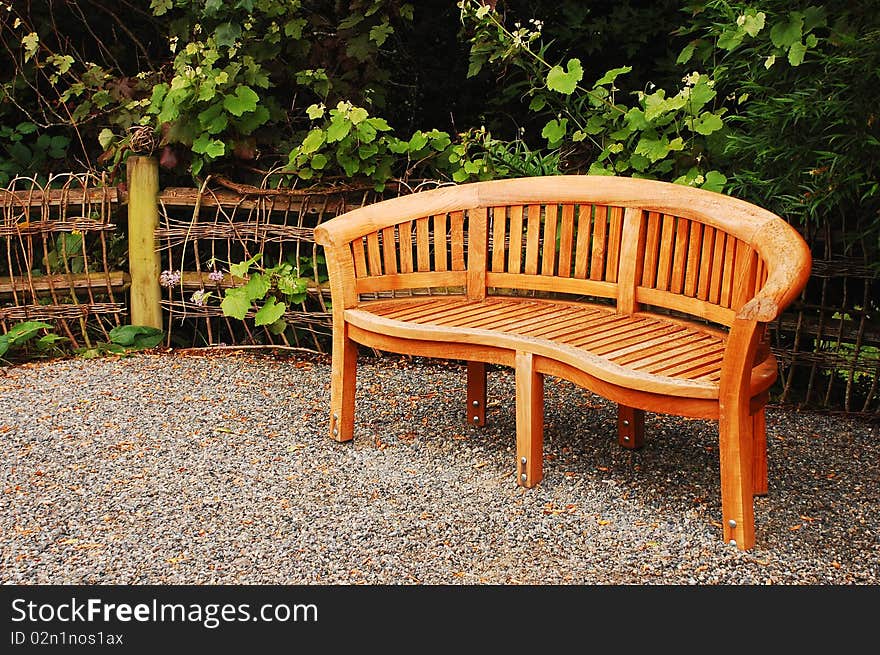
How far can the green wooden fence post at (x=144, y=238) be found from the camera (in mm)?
5383

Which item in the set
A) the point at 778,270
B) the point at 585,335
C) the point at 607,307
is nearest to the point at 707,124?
the point at 607,307

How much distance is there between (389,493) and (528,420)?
0.53 metres

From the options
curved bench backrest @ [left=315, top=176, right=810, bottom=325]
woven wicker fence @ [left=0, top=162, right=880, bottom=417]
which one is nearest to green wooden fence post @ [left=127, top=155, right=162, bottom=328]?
woven wicker fence @ [left=0, top=162, right=880, bottom=417]

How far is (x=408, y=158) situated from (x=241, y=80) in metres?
0.92

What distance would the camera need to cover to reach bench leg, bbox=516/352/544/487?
3338 millimetres

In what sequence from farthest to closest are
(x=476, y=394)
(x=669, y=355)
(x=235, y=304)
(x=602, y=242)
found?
(x=235, y=304) < (x=476, y=394) < (x=602, y=242) < (x=669, y=355)

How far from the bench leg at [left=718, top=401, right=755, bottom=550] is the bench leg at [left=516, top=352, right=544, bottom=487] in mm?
667

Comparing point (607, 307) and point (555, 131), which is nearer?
point (607, 307)

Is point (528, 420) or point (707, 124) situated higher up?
point (707, 124)

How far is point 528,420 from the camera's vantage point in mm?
3375

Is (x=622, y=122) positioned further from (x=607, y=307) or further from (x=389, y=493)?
(x=389, y=493)

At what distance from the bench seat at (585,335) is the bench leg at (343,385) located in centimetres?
11

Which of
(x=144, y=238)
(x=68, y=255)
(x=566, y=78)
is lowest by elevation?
(x=68, y=255)

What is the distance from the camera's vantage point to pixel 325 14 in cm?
571
